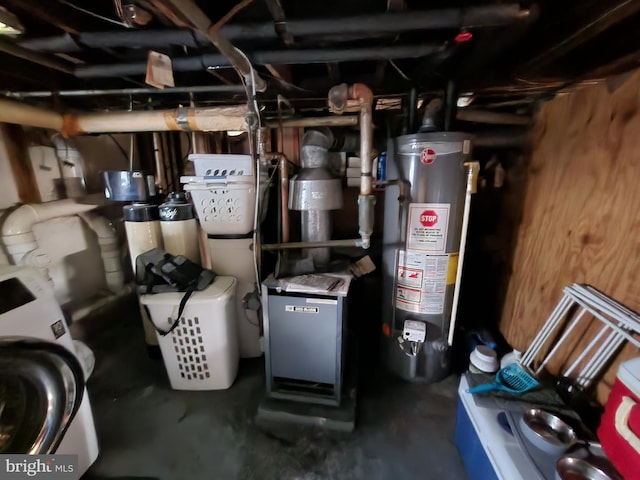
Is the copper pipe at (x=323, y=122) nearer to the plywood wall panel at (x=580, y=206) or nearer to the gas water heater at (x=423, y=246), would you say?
the gas water heater at (x=423, y=246)

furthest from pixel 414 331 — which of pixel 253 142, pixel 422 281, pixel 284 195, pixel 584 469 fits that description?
pixel 253 142

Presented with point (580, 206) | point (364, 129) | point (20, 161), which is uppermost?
point (364, 129)

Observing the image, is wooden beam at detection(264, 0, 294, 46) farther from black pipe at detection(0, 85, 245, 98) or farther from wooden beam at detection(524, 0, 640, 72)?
wooden beam at detection(524, 0, 640, 72)

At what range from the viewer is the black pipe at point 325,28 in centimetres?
91

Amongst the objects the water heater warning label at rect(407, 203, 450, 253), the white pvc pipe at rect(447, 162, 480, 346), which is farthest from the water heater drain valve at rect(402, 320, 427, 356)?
the water heater warning label at rect(407, 203, 450, 253)

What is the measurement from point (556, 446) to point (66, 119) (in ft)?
9.56

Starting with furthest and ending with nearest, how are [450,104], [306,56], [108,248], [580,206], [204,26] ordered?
1. [108,248]
2. [450,104]
3. [580,206]
4. [306,56]
5. [204,26]

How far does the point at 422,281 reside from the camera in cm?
168

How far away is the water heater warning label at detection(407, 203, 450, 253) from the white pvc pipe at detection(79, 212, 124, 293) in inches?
92.4

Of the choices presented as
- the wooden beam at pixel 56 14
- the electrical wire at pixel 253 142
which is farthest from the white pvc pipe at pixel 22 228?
the electrical wire at pixel 253 142

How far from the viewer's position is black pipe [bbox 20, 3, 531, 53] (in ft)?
2.99

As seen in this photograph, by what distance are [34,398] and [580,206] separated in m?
2.48

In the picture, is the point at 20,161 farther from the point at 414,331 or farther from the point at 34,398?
the point at 414,331

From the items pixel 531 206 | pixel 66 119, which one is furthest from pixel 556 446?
pixel 66 119
